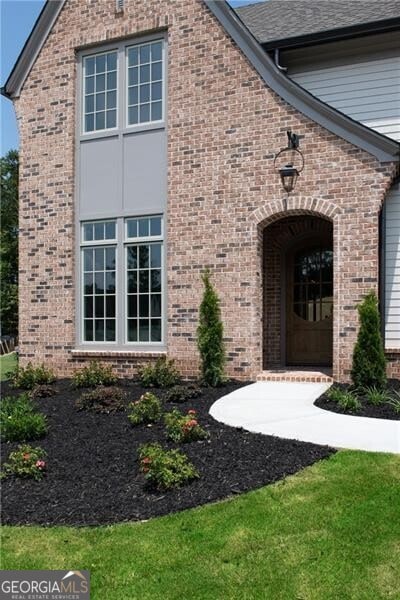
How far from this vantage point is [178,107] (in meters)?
10.4

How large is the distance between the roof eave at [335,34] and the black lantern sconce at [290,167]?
2165 mm

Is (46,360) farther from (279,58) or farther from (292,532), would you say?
(292,532)

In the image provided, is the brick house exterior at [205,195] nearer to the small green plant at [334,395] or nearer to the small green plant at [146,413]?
the small green plant at [334,395]

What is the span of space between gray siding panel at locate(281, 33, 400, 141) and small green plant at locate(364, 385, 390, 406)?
4491mm

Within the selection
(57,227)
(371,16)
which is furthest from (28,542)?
(371,16)

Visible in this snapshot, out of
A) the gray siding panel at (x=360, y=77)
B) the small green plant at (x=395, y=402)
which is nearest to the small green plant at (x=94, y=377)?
the small green plant at (x=395, y=402)

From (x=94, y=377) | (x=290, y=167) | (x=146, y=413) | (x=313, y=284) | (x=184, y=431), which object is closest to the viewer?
(x=184, y=431)

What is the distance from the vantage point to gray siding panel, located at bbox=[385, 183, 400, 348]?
32.1 ft

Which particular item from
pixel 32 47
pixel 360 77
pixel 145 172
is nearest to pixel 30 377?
pixel 145 172

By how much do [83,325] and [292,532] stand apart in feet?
25.7

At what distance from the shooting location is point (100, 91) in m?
11.1

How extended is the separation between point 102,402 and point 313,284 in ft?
17.1

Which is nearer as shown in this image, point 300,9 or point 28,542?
point 28,542

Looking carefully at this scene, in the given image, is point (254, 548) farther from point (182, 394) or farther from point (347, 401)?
point (182, 394)
